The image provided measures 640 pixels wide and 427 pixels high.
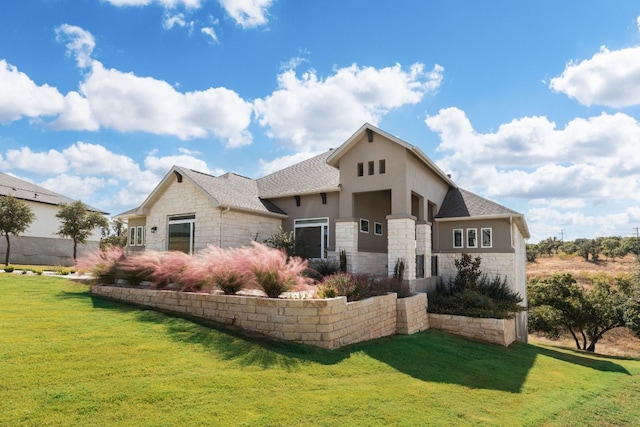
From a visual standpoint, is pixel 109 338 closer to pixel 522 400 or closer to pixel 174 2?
pixel 522 400

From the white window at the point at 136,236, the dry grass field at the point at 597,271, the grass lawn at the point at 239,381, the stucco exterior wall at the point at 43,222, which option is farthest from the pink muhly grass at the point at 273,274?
the stucco exterior wall at the point at 43,222

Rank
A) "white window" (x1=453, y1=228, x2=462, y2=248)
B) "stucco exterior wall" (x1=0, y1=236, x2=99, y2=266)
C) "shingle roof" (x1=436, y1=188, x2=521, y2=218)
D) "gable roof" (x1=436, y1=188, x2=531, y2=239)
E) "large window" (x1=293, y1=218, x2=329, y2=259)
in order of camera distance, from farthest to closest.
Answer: "stucco exterior wall" (x1=0, y1=236, x2=99, y2=266), "white window" (x1=453, y1=228, x2=462, y2=248), "shingle roof" (x1=436, y1=188, x2=521, y2=218), "gable roof" (x1=436, y1=188, x2=531, y2=239), "large window" (x1=293, y1=218, x2=329, y2=259)

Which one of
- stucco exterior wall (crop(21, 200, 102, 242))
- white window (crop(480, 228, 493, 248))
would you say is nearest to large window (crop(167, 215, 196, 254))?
white window (crop(480, 228, 493, 248))

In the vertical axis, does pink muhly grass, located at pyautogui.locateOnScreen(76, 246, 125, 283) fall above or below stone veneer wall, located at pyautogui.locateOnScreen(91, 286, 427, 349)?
above

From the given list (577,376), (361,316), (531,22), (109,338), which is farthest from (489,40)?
(109,338)

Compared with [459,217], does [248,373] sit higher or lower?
lower

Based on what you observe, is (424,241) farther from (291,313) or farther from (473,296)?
Answer: (291,313)

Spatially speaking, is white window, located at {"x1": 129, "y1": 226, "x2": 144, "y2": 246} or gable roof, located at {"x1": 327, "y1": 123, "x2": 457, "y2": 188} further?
white window, located at {"x1": 129, "y1": 226, "x2": 144, "y2": 246}

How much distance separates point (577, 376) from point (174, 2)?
14.9m

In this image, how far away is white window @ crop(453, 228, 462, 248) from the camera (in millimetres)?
17297

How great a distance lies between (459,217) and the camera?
1706 cm

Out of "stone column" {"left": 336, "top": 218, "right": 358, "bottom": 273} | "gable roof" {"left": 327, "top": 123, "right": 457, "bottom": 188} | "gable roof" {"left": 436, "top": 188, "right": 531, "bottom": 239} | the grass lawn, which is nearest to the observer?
the grass lawn

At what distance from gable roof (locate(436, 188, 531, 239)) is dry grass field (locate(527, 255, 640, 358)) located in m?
13.2

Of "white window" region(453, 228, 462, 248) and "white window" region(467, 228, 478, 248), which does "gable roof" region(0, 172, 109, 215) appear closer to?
"white window" region(453, 228, 462, 248)
